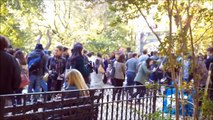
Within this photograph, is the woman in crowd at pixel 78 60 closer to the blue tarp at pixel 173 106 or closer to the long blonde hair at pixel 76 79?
the blue tarp at pixel 173 106

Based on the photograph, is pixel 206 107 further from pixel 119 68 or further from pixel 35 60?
pixel 119 68

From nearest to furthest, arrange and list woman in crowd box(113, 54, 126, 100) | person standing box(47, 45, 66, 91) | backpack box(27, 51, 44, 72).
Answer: backpack box(27, 51, 44, 72)
person standing box(47, 45, 66, 91)
woman in crowd box(113, 54, 126, 100)

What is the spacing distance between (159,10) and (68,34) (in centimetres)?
2732

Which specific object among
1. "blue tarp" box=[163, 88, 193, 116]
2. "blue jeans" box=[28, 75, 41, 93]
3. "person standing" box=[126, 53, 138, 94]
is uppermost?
"person standing" box=[126, 53, 138, 94]

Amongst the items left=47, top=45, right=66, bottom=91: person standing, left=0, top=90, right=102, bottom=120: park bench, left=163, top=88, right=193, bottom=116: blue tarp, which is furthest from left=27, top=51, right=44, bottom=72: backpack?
left=0, top=90, right=102, bottom=120: park bench

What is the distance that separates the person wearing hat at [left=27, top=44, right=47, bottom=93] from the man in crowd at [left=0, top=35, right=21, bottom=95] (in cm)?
418

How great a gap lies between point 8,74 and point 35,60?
14.2ft

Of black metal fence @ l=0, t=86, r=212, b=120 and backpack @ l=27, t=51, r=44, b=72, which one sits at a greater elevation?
backpack @ l=27, t=51, r=44, b=72

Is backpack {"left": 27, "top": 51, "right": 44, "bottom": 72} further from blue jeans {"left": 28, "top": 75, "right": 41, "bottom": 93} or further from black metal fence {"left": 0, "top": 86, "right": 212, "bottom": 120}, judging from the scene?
black metal fence {"left": 0, "top": 86, "right": 212, "bottom": 120}

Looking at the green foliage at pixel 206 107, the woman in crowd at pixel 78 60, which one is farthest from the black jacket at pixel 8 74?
the woman in crowd at pixel 78 60

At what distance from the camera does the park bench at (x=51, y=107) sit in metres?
4.17

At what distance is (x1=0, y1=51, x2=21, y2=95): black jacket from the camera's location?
5.55 meters

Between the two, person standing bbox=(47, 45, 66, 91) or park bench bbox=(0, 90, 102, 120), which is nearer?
park bench bbox=(0, 90, 102, 120)

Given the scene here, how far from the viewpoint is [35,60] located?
9.91 m
